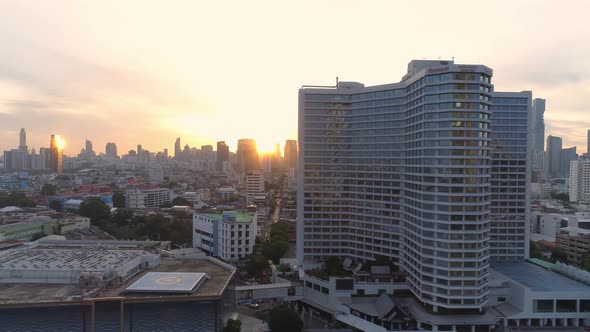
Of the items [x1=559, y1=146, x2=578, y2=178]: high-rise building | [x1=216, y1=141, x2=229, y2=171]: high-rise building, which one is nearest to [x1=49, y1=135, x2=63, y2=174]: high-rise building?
[x1=216, y1=141, x2=229, y2=171]: high-rise building

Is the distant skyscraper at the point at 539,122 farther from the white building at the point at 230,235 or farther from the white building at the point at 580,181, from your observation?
the white building at the point at 230,235

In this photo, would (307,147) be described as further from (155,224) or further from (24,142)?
(24,142)

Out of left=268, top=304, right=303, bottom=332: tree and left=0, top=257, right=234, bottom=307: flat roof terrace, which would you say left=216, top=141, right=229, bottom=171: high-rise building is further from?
left=0, top=257, right=234, bottom=307: flat roof terrace

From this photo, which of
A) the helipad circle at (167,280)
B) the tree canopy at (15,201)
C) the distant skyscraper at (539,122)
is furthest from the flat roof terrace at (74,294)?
the distant skyscraper at (539,122)

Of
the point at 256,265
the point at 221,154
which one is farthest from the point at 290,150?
the point at 256,265

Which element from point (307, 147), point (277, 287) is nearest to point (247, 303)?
point (277, 287)

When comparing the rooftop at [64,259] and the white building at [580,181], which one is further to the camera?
the white building at [580,181]

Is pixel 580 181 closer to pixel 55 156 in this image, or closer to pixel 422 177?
A: pixel 422 177
